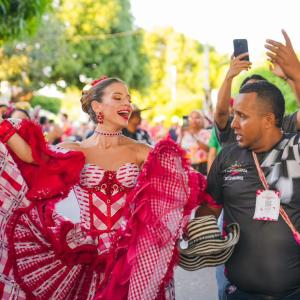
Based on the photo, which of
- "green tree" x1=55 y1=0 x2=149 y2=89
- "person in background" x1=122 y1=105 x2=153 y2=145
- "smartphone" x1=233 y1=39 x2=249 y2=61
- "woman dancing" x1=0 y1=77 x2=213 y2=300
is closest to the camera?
"woman dancing" x1=0 y1=77 x2=213 y2=300

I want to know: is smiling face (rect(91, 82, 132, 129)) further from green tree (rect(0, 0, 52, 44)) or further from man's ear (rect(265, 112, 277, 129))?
green tree (rect(0, 0, 52, 44))

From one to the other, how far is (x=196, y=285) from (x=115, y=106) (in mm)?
2862

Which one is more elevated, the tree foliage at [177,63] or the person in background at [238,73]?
the person in background at [238,73]

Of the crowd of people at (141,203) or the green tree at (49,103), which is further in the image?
the green tree at (49,103)

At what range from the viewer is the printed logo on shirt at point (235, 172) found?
3.08 meters

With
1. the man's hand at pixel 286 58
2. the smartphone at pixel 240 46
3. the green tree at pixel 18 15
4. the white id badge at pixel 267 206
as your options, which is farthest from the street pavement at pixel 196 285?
the green tree at pixel 18 15

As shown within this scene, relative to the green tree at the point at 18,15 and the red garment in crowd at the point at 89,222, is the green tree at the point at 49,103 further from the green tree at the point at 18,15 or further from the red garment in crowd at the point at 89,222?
the red garment in crowd at the point at 89,222

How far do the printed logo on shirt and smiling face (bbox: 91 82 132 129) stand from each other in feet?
2.62

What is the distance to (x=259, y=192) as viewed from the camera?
2980 mm

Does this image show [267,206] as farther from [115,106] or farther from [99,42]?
[99,42]

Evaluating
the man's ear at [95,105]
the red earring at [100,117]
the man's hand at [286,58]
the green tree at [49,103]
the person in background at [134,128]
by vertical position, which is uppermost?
the man's hand at [286,58]

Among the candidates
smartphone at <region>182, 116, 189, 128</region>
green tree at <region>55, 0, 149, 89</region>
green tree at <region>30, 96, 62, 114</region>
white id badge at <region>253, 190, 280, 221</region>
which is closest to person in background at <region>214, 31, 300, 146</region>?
white id badge at <region>253, 190, 280, 221</region>

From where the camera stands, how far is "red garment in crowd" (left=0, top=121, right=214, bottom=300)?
303 centimetres

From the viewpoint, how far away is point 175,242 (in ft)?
9.87
